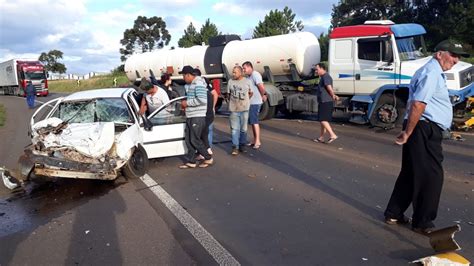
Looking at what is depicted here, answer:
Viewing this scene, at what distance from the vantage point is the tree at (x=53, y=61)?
84.1 m

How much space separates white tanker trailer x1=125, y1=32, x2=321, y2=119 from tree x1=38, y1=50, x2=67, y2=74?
7682 centimetres

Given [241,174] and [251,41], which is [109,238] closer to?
[241,174]

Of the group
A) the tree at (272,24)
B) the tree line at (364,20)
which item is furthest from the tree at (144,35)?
the tree at (272,24)

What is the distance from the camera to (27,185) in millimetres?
6641

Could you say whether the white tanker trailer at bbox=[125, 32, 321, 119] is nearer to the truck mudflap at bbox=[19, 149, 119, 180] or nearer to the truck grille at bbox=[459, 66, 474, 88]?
the truck grille at bbox=[459, 66, 474, 88]

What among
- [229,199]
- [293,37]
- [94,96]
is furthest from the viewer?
[293,37]

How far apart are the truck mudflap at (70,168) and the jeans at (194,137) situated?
1488 mm

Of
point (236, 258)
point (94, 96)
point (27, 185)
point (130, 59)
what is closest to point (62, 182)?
point (27, 185)

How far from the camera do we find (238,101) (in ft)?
25.9

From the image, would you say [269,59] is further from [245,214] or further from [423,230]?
[423,230]

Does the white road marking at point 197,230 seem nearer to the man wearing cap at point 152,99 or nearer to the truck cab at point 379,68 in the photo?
the man wearing cap at point 152,99

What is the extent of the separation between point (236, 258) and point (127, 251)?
1074 mm

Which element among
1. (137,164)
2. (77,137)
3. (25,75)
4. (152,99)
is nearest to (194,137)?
(137,164)

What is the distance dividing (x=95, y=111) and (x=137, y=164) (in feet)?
4.28
